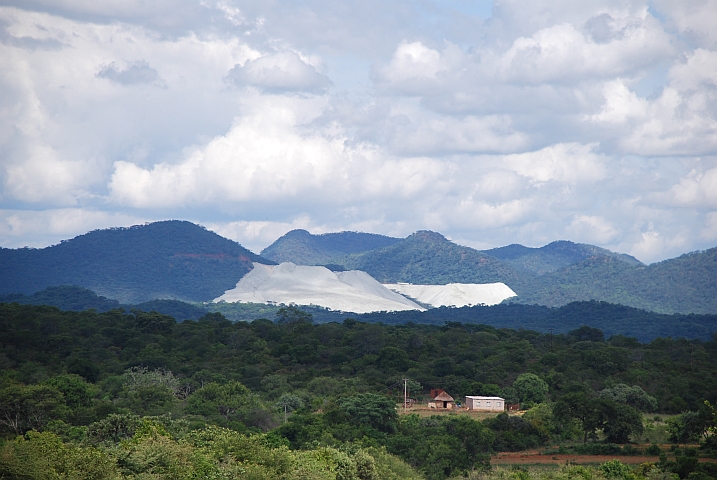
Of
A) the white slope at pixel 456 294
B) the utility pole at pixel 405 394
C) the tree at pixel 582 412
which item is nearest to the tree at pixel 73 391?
the utility pole at pixel 405 394

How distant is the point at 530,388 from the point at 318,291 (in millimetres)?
101171

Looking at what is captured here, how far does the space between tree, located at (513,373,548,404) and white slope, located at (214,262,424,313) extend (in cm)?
8596

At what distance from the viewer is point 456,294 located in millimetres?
181500

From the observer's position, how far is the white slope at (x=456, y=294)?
177875mm

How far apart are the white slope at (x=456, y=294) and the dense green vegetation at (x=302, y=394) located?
81.4 m

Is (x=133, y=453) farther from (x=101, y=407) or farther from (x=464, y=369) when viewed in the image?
(x=464, y=369)

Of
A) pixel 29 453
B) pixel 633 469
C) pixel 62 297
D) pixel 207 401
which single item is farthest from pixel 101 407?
pixel 62 297

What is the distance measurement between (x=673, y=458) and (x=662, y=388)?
827 inches

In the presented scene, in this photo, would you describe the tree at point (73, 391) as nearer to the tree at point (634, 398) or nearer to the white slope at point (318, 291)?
the tree at point (634, 398)

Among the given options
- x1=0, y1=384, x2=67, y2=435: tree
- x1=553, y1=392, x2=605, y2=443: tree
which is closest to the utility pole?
x1=553, y1=392, x2=605, y2=443: tree

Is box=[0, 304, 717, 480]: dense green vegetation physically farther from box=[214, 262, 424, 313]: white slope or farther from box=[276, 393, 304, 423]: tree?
box=[214, 262, 424, 313]: white slope

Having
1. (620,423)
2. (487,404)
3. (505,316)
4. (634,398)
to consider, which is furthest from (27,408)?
(505,316)

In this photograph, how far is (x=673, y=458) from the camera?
40.5 meters

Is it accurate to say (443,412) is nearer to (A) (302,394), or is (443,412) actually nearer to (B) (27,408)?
(A) (302,394)
